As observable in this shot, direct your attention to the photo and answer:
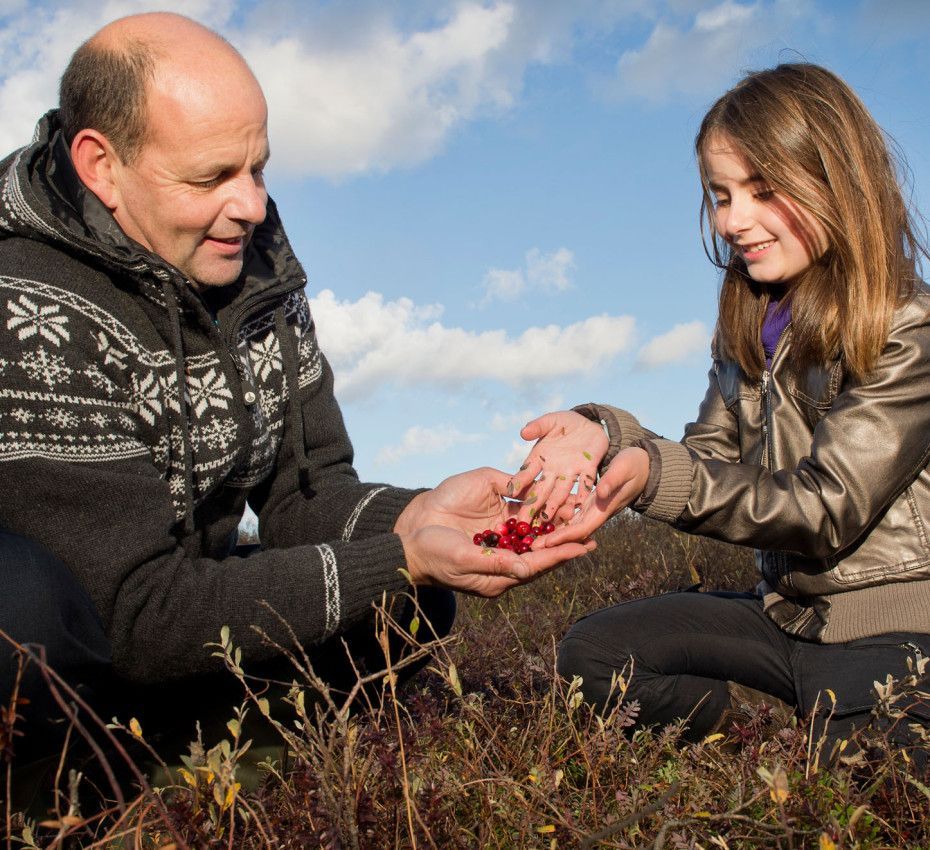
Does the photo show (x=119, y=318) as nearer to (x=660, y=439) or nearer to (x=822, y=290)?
(x=660, y=439)

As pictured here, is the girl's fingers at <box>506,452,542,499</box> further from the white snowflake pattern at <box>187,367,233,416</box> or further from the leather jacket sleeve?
the white snowflake pattern at <box>187,367,233,416</box>

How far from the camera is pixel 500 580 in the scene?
9.87ft

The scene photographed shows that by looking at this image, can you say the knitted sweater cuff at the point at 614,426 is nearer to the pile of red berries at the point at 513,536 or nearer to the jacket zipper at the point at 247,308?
the pile of red berries at the point at 513,536

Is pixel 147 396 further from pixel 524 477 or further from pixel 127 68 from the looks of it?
pixel 524 477

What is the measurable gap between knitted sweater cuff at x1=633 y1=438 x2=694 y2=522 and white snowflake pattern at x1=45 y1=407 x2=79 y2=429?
5.83ft

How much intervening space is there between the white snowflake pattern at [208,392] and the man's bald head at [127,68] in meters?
0.74

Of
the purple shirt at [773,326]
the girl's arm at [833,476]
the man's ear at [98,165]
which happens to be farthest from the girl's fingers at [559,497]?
the man's ear at [98,165]

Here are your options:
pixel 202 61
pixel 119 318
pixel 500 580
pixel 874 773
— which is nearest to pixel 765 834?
pixel 874 773

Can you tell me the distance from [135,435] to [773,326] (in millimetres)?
2264

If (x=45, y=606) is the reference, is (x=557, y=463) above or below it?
above

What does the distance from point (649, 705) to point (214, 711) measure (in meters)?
1.50

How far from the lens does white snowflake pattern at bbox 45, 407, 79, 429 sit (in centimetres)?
270

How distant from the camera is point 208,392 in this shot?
10.7 feet

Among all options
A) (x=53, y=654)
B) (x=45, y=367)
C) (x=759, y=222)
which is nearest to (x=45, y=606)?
(x=53, y=654)
